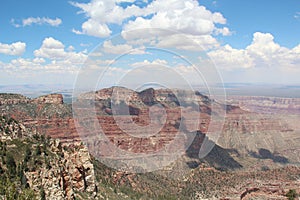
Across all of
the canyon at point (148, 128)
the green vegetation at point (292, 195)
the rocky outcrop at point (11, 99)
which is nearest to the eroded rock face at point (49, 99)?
the canyon at point (148, 128)

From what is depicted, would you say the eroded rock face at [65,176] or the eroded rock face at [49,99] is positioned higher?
the eroded rock face at [49,99]

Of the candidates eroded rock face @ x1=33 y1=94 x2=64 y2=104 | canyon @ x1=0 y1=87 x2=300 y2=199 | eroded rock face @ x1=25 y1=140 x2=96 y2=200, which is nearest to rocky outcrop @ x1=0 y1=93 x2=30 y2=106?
canyon @ x1=0 y1=87 x2=300 y2=199

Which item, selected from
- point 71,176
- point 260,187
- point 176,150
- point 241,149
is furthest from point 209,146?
point 71,176

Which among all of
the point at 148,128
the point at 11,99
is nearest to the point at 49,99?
the point at 11,99

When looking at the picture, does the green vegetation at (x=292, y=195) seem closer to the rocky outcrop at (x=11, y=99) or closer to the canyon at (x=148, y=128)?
the canyon at (x=148, y=128)

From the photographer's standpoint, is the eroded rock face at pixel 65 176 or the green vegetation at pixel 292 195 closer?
the eroded rock face at pixel 65 176

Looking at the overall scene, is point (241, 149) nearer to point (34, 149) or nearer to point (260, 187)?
point (260, 187)

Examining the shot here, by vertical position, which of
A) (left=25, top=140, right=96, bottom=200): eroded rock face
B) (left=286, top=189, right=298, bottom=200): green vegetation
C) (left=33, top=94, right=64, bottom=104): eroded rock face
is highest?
(left=33, top=94, right=64, bottom=104): eroded rock face

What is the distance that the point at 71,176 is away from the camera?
43688 mm

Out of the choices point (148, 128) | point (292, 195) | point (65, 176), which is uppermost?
point (65, 176)

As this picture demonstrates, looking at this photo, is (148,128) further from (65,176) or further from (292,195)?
(65,176)

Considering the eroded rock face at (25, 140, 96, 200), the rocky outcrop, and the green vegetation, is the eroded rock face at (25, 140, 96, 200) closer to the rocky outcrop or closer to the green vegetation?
the green vegetation

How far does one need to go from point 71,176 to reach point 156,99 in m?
135

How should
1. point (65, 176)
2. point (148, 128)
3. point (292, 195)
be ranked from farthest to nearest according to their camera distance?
point (148, 128) < point (292, 195) < point (65, 176)
